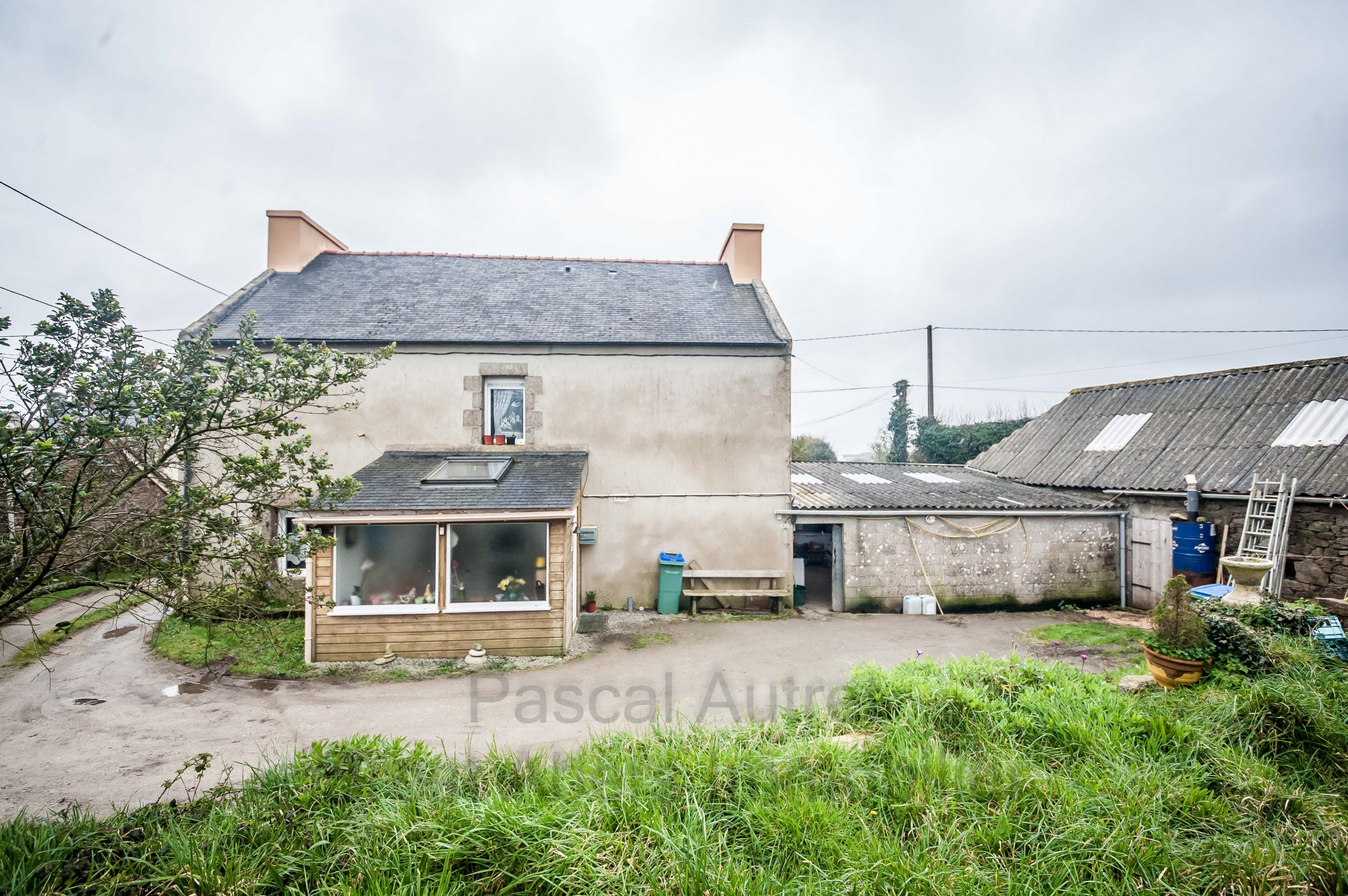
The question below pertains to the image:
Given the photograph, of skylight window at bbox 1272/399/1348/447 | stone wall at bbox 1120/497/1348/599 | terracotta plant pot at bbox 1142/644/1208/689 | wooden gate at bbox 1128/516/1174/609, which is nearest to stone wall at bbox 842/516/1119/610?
wooden gate at bbox 1128/516/1174/609

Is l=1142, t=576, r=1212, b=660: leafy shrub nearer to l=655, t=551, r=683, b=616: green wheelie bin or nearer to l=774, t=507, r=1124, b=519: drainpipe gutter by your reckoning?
l=774, t=507, r=1124, b=519: drainpipe gutter

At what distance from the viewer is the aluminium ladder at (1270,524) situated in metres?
8.94

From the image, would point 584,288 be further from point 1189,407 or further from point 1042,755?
point 1189,407

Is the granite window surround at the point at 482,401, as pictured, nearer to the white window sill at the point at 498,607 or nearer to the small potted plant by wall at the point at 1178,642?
the white window sill at the point at 498,607

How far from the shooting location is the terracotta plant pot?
5.55m

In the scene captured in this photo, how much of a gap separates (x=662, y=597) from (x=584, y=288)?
7.27 metres

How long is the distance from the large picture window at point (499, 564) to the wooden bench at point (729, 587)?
326 cm

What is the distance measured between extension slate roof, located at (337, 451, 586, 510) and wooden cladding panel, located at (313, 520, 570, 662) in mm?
694

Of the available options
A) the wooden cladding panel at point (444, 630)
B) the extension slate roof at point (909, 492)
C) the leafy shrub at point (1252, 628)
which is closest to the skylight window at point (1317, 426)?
the extension slate roof at point (909, 492)

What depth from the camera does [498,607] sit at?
8688mm

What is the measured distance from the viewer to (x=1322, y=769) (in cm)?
410

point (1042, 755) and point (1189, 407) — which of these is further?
point (1189, 407)

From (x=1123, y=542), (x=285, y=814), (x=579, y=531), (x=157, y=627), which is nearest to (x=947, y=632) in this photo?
(x=1123, y=542)

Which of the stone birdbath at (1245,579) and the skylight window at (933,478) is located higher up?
the skylight window at (933,478)
